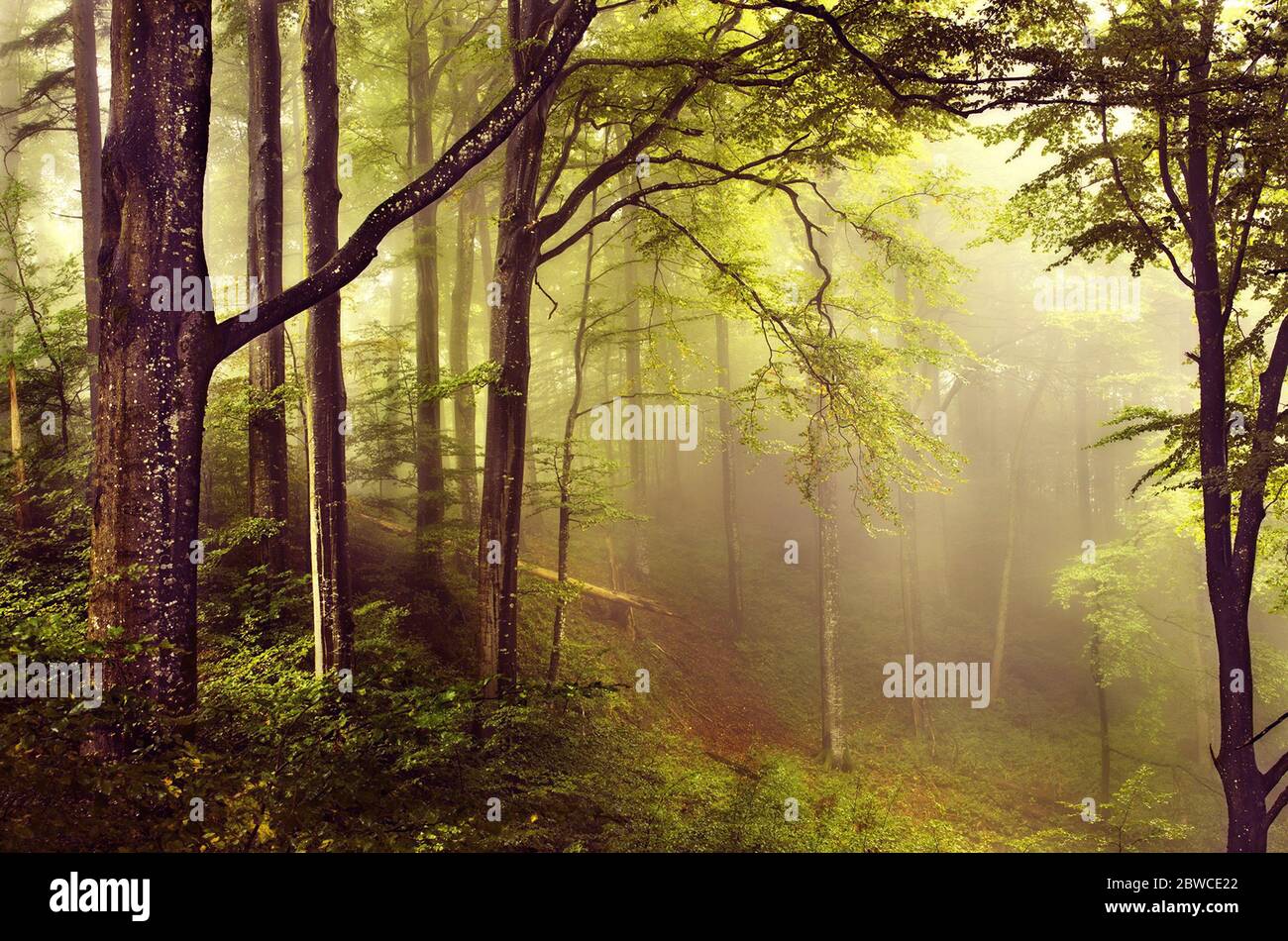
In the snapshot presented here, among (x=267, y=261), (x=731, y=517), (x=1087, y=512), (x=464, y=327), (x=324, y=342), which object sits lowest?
(x=1087, y=512)

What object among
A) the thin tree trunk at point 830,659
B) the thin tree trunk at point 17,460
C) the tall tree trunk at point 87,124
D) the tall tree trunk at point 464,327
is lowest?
the thin tree trunk at point 830,659

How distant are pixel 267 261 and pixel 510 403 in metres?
3.82

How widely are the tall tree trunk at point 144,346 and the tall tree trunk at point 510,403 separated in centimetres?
379

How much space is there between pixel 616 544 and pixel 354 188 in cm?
1419

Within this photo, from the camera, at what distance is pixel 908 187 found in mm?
12828

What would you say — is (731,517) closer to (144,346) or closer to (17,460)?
(17,460)

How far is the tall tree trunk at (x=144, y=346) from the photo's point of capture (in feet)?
16.3

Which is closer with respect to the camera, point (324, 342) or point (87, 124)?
point (324, 342)

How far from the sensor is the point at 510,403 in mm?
8766

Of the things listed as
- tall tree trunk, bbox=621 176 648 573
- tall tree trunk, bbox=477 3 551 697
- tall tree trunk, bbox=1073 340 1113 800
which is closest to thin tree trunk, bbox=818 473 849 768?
tall tree trunk, bbox=621 176 648 573

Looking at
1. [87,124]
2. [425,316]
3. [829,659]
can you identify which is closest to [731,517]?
[829,659]

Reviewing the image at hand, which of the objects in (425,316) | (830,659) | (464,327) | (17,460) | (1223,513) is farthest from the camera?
(464,327)

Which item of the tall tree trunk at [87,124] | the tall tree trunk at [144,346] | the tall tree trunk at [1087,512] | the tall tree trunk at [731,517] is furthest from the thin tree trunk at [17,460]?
the tall tree trunk at [1087,512]

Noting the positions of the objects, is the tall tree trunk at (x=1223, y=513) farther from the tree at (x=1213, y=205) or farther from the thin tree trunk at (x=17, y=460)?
the thin tree trunk at (x=17, y=460)
